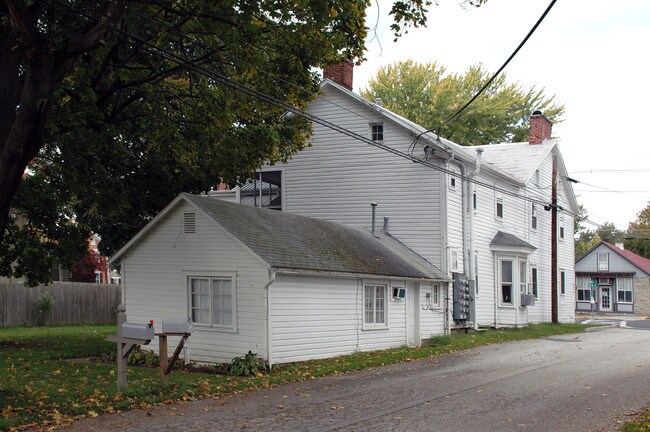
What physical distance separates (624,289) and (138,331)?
54981 millimetres

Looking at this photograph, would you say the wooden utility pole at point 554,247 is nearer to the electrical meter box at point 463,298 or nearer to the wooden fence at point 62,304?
the electrical meter box at point 463,298

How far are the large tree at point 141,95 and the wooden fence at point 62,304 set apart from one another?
10.5m

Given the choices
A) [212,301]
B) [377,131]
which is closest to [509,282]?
[377,131]

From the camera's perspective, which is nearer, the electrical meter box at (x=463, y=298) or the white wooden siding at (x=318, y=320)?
the white wooden siding at (x=318, y=320)

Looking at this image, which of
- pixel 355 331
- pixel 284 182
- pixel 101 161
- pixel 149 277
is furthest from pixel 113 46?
pixel 284 182

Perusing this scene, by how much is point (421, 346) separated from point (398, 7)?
39.1 feet

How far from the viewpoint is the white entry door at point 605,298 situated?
2378 inches

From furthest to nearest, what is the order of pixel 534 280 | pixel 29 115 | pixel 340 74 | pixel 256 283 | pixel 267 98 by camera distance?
pixel 534 280, pixel 340 74, pixel 256 283, pixel 267 98, pixel 29 115

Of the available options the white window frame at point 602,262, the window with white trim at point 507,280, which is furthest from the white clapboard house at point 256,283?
the white window frame at point 602,262

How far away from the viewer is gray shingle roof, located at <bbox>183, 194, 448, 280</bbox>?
57.0 ft

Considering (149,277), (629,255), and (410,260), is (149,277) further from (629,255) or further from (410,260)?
(629,255)

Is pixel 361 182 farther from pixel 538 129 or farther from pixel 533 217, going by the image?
pixel 538 129

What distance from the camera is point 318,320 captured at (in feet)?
59.2

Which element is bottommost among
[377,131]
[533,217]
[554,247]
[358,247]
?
[554,247]
